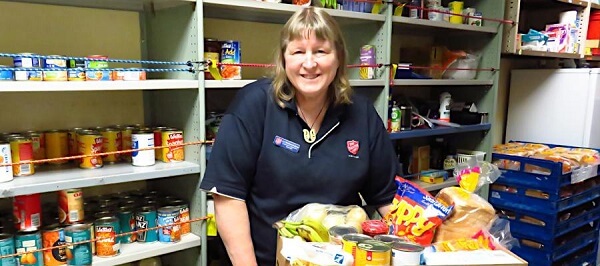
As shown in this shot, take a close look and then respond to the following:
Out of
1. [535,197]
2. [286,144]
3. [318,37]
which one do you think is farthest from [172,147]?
[535,197]

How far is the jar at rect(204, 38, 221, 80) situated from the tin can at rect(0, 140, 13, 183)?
655 millimetres

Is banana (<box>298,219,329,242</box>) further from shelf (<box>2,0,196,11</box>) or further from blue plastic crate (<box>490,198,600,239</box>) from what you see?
blue plastic crate (<box>490,198,600,239</box>)

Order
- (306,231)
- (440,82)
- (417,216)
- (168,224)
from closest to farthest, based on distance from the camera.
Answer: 1. (306,231)
2. (417,216)
3. (168,224)
4. (440,82)

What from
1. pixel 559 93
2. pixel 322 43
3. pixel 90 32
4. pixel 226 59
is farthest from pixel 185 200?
pixel 559 93

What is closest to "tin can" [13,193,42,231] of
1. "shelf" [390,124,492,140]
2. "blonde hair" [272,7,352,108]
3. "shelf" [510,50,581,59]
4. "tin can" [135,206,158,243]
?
"tin can" [135,206,158,243]

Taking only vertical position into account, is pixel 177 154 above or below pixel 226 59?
below

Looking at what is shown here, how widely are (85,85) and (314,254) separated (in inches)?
34.9

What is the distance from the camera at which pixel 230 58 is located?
5.66ft

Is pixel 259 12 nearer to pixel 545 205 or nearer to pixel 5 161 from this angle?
pixel 5 161

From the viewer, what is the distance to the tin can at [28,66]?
133 cm

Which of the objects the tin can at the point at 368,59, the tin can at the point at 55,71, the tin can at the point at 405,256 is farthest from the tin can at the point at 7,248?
the tin can at the point at 368,59

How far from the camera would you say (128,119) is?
190cm

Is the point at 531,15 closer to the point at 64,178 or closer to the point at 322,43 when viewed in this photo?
the point at 322,43

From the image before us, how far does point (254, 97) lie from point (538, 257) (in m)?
2.07
